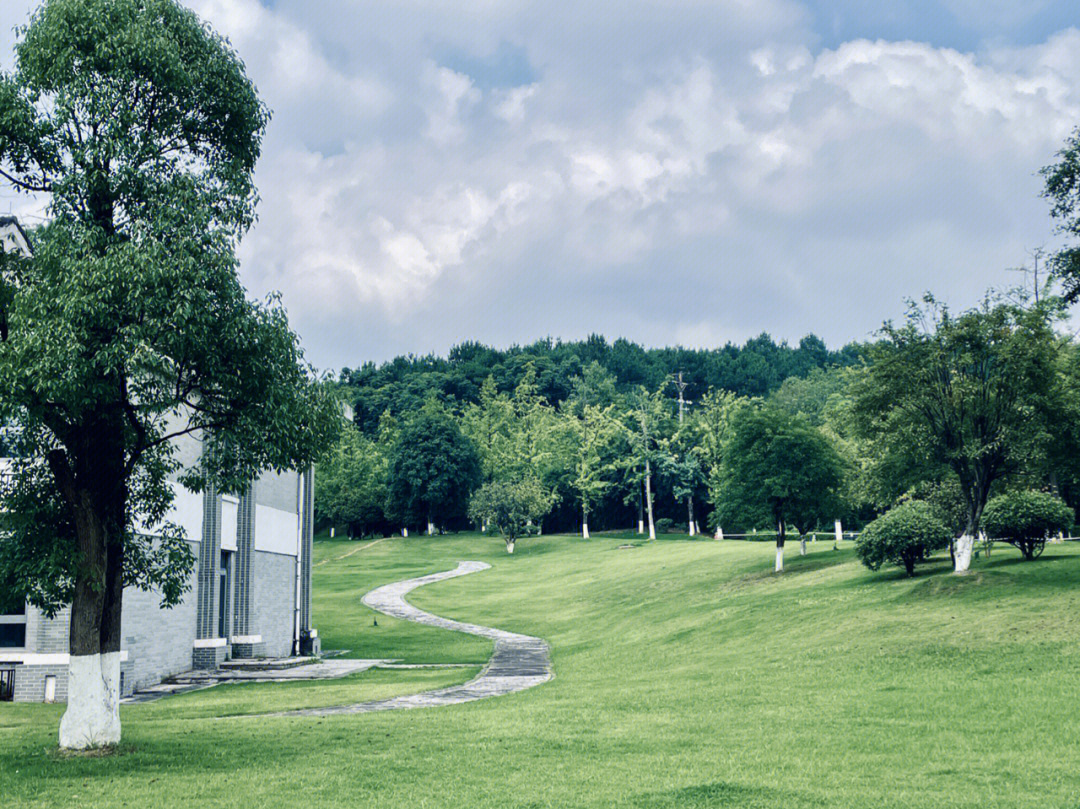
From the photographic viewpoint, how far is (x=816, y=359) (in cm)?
15750

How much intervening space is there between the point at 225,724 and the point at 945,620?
15.8 meters

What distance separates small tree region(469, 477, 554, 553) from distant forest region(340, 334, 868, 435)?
4177cm

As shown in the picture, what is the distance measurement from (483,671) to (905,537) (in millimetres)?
13149

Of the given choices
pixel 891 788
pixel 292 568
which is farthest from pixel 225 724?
pixel 292 568

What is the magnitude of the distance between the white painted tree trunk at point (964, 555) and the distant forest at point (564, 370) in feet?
303

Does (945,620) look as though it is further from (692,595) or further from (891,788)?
(692,595)

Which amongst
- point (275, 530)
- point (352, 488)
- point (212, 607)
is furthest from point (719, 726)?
point (352, 488)

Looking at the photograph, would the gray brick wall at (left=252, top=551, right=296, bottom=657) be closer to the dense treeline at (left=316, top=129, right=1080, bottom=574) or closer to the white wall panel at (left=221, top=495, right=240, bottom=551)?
the white wall panel at (left=221, top=495, right=240, bottom=551)

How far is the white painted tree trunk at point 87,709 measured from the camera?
12.8 metres

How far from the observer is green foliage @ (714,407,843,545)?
1582 inches

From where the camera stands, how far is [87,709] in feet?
42.2

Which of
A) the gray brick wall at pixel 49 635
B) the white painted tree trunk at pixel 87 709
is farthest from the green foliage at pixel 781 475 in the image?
the white painted tree trunk at pixel 87 709

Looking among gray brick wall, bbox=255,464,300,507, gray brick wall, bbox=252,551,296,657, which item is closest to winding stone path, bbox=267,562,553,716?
gray brick wall, bbox=252,551,296,657

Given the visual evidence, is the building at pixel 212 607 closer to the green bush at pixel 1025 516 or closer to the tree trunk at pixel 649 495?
the green bush at pixel 1025 516
